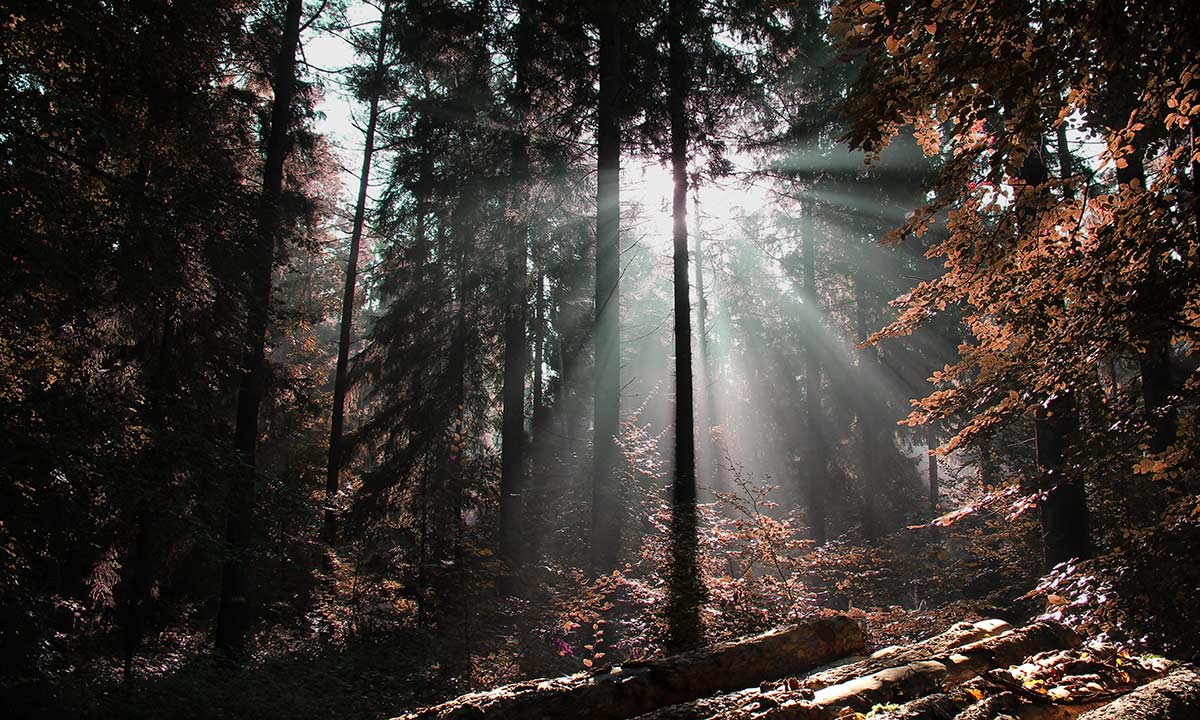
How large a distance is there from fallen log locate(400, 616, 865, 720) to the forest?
3 centimetres

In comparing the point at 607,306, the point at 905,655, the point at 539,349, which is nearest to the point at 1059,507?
the point at 905,655

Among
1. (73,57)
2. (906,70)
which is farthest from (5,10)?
(906,70)

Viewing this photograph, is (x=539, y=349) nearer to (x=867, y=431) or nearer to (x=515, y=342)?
(x=515, y=342)

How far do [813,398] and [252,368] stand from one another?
15.7m

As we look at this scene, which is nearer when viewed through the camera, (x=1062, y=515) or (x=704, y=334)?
(x=1062, y=515)

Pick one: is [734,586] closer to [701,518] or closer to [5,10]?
[701,518]

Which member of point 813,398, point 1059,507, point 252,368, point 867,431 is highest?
point 813,398

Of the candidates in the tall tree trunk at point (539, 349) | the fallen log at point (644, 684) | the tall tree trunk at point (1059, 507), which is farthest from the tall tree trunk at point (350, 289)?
the tall tree trunk at point (1059, 507)

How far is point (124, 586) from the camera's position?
14922 mm

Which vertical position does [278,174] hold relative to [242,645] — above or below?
above

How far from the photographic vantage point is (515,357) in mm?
17562

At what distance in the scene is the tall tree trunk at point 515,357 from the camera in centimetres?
1539

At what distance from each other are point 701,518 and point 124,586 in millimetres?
12713

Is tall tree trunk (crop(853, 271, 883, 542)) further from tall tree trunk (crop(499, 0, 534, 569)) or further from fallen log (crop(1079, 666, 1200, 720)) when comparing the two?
fallen log (crop(1079, 666, 1200, 720))
